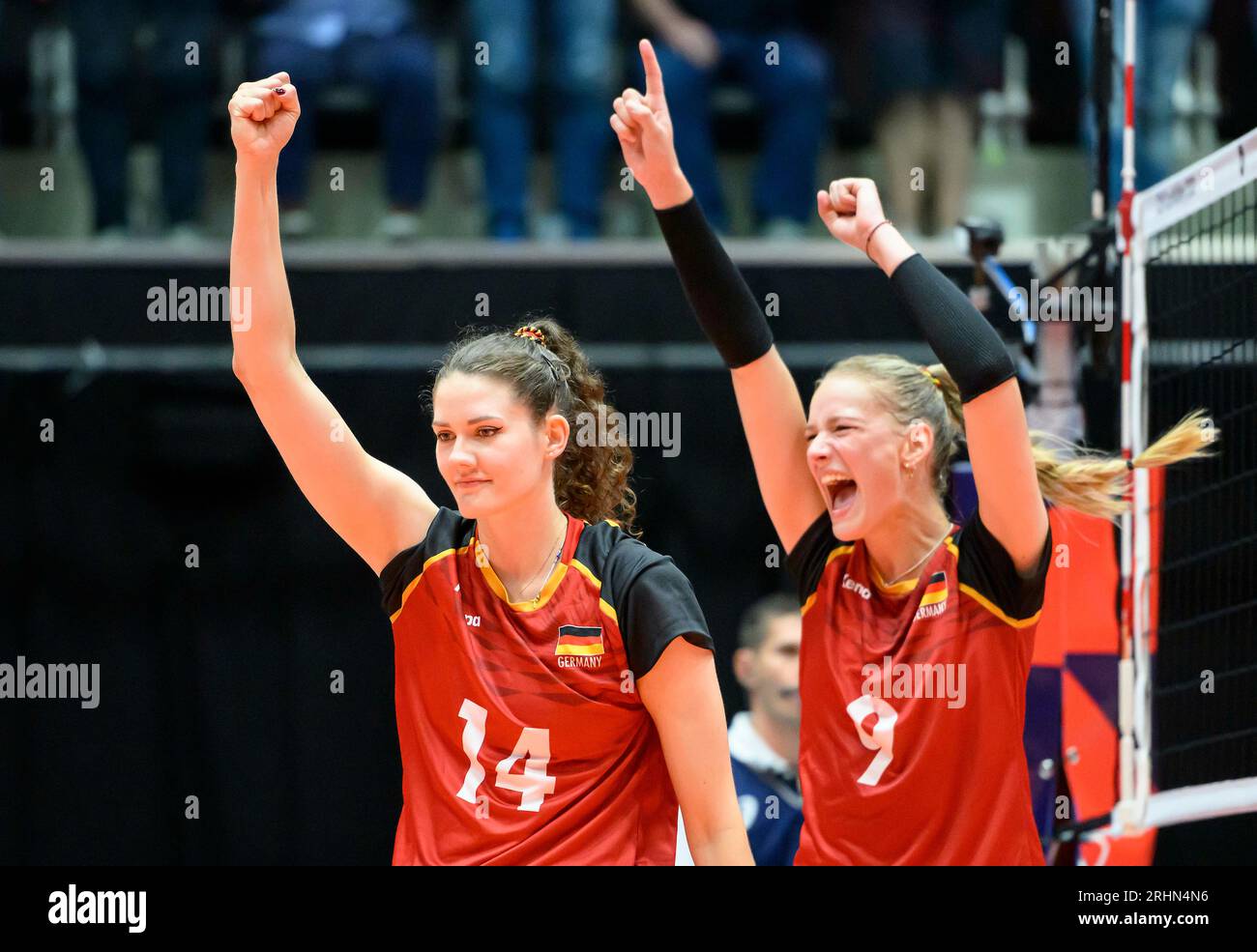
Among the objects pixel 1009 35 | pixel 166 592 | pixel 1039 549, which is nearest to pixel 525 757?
pixel 1039 549

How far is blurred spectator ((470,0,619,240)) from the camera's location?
5.53 m

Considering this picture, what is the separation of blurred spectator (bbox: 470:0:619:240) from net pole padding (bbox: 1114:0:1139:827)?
206 centimetres

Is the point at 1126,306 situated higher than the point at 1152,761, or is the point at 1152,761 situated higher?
the point at 1126,306

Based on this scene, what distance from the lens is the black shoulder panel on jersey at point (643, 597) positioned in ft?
8.63

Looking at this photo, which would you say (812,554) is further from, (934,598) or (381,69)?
(381,69)

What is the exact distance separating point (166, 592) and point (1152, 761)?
2.81 metres

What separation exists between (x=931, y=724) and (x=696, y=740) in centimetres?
51

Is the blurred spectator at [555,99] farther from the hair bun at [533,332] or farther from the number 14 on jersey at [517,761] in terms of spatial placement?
the number 14 on jersey at [517,761]

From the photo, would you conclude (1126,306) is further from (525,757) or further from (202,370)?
(202,370)

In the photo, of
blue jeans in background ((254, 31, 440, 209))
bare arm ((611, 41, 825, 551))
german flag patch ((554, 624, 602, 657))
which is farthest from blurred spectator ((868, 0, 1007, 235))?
german flag patch ((554, 624, 602, 657))

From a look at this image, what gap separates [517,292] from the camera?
489cm

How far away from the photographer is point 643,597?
2670mm

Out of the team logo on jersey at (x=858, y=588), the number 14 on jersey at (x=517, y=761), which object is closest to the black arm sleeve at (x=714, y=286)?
the team logo on jersey at (x=858, y=588)

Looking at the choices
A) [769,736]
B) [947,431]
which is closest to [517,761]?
[947,431]
